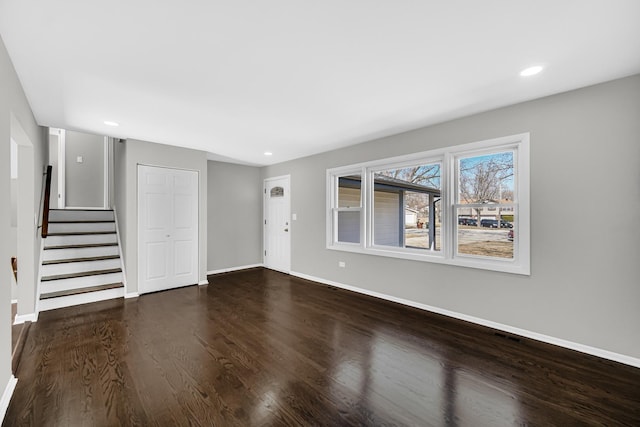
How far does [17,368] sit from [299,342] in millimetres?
2360

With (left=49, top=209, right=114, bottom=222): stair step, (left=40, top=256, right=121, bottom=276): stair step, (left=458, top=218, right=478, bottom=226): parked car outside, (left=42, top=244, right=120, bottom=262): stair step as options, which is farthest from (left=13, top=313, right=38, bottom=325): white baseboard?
(left=458, top=218, right=478, bottom=226): parked car outside

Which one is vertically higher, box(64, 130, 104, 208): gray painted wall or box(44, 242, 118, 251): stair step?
box(64, 130, 104, 208): gray painted wall

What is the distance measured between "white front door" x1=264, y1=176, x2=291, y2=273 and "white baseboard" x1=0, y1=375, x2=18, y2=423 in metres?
4.10

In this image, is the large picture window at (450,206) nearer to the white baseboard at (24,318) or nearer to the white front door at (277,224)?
the white front door at (277,224)

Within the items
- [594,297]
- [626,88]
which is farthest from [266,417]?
[626,88]

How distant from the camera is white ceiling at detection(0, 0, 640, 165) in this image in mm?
1592

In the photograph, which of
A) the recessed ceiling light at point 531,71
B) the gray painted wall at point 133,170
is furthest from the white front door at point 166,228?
the recessed ceiling light at point 531,71

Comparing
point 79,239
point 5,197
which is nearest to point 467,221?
point 5,197

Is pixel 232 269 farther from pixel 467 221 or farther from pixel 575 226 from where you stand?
pixel 575 226

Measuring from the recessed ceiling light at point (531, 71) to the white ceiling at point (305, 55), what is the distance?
0.07 metres

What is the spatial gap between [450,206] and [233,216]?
446 cm

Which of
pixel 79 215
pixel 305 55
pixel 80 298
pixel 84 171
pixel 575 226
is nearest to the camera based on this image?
pixel 305 55

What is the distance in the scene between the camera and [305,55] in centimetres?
203

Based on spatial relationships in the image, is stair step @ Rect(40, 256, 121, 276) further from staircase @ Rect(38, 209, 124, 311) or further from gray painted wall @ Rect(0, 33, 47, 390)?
gray painted wall @ Rect(0, 33, 47, 390)
